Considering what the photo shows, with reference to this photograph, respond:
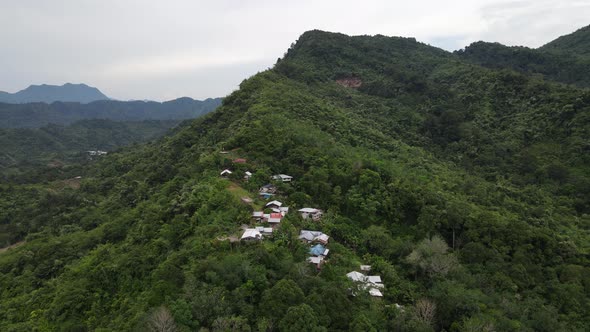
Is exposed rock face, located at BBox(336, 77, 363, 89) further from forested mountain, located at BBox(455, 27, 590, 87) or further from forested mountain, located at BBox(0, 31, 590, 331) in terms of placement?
forested mountain, located at BBox(455, 27, 590, 87)

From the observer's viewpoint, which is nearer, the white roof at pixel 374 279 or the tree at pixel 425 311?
the tree at pixel 425 311

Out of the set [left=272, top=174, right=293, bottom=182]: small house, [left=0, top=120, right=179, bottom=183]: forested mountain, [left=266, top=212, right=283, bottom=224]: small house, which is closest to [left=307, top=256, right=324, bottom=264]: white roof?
[left=266, top=212, right=283, bottom=224]: small house

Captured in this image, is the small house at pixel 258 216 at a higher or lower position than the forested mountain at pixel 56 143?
higher

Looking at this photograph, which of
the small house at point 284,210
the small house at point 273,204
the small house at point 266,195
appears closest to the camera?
the small house at point 284,210

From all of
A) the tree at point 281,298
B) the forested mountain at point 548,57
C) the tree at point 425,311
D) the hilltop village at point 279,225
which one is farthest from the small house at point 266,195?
the forested mountain at point 548,57

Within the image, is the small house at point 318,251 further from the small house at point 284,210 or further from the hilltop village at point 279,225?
the small house at point 284,210
